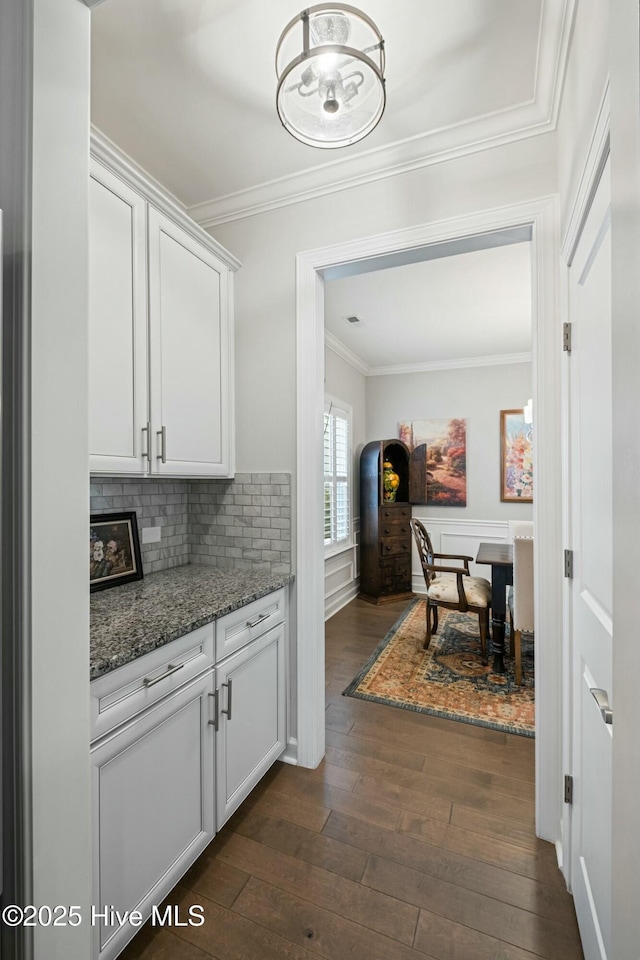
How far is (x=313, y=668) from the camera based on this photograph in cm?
210

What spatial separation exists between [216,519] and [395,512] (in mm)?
3183

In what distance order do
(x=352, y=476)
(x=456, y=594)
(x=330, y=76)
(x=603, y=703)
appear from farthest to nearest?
1. (x=352, y=476)
2. (x=456, y=594)
3. (x=330, y=76)
4. (x=603, y=703)

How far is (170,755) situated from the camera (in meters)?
1.38

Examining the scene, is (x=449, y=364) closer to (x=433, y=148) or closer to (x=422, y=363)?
(x=422, y=363)

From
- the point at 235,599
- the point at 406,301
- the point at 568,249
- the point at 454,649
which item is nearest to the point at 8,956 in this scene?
the point at 235,599

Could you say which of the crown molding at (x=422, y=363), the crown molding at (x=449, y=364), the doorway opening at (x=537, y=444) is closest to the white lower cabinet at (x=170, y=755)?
the doorway opening at (x=537, y=444)

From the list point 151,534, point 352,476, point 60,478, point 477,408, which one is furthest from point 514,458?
point 60,478

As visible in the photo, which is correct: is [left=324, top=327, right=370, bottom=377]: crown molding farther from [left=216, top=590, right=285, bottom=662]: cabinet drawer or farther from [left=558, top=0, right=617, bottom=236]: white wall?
[left=216, top=590, right=285, bottom=662]: cabinet drawer

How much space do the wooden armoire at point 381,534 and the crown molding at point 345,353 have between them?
98 cm

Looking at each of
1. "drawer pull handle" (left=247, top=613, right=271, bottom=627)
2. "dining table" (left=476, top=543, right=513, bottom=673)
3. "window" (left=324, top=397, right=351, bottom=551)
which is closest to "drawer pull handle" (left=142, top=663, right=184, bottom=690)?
"drawer pull handle" (left=247, top=613, right=271, bottom=627)

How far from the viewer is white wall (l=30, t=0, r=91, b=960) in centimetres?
76

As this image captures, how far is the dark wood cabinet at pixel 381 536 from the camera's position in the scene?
496 centimetres

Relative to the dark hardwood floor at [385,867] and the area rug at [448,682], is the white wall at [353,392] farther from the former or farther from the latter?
the dark hardwood floor at [385,867]

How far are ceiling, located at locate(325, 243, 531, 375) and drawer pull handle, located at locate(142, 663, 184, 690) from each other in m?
2.09
